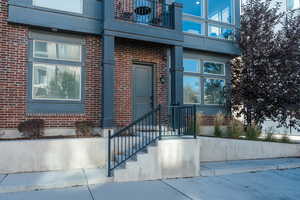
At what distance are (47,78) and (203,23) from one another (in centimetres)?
616

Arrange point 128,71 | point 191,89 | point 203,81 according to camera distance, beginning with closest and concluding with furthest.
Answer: point 128,71 → point 191,89 → point 203,81

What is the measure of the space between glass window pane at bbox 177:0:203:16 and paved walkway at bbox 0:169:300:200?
20.9ft

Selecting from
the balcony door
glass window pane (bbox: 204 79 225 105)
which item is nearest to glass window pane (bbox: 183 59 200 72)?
glass window pane (bbox: 204 79 225 105)

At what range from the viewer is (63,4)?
6770 mm

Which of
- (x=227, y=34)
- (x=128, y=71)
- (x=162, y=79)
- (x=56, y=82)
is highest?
(x=227, y=34)

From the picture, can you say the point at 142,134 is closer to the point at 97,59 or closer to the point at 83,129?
the point at 83,129

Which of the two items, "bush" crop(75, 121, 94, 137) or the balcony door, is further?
the balcony door

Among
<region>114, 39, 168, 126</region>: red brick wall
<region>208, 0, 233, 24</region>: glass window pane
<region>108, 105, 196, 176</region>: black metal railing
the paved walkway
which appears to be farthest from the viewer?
<region>208, 0, 233, 24</region>: glass window pane

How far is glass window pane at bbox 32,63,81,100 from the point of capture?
6.70 m

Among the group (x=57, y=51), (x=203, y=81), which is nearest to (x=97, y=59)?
(x=57, y=51)

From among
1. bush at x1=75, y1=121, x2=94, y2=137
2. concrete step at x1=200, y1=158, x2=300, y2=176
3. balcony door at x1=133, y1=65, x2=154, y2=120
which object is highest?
balcony door at x1=133, y1=65, x2=154, y2=120

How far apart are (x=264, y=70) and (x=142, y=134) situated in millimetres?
5772

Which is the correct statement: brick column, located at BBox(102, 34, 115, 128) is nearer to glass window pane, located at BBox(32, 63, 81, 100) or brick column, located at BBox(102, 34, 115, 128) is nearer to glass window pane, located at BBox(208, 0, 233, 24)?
glass window pane, located at BBox(32, 63, 81, 100)

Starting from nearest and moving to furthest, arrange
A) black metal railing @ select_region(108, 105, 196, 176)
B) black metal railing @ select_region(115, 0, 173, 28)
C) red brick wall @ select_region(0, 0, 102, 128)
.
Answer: black metal railing @ select_region(108, 105, 196, 176)
red brick wall @ select_region(0, 0, 102, 128)
black metal railing @ select_region(115, 0, 173, 28)
